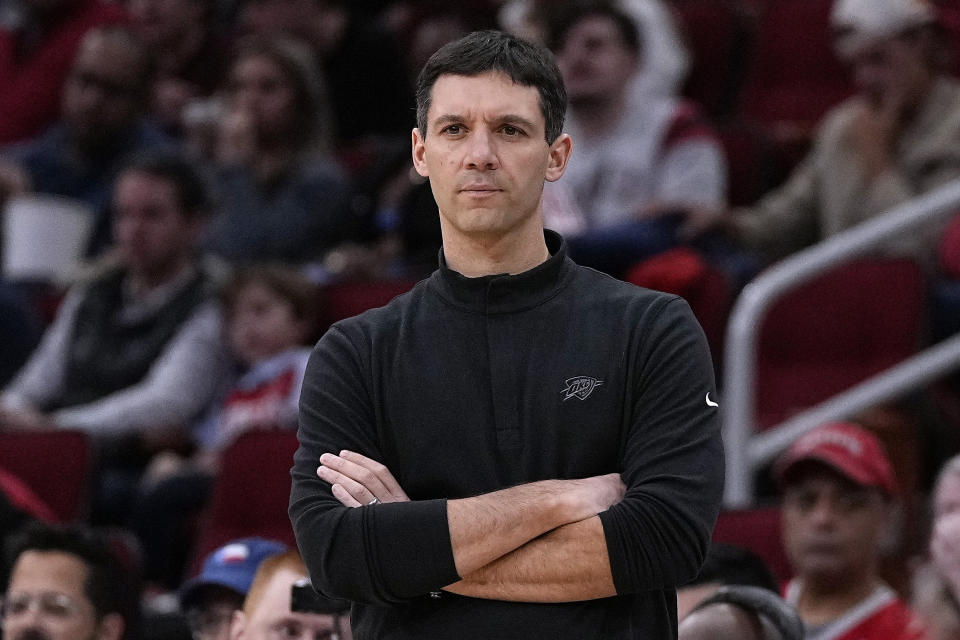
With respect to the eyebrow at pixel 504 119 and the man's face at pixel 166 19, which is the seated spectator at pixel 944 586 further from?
the man's face at pixel 166 19

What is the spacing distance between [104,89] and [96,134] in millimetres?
183

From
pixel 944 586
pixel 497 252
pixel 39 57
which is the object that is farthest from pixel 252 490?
pixel 39 57

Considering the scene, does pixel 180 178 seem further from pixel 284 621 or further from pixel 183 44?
pixel 284 621

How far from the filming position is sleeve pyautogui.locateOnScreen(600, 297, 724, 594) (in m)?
1.92

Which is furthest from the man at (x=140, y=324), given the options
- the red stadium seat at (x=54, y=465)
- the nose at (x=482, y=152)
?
the nose at (x=482, y=152)

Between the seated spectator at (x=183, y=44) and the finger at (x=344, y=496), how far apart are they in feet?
16.2

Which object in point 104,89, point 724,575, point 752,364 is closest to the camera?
point 724,575

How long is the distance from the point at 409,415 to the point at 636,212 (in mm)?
2984

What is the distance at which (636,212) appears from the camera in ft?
16.1

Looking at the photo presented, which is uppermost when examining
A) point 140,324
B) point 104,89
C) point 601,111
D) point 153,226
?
point 104,89

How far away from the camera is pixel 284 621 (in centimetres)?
289

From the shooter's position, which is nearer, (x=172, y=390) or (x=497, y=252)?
(x=497, y=252)

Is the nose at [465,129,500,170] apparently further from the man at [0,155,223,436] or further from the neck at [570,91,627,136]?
the neck at [570,91,627,136]

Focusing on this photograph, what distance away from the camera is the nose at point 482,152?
198cm
